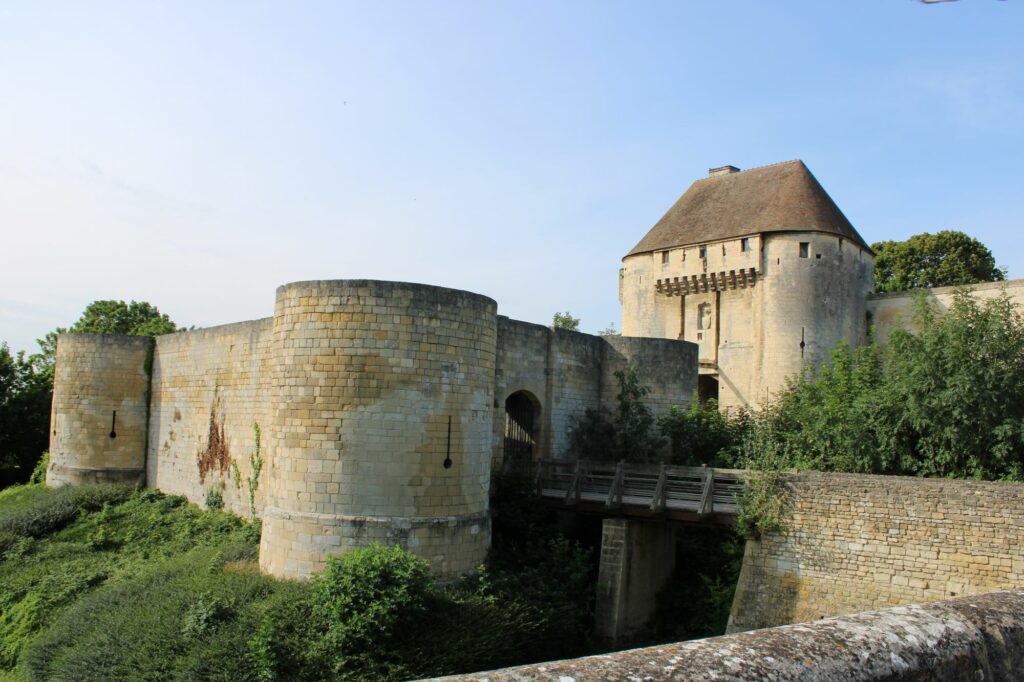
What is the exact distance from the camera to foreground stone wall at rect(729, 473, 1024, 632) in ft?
33.4

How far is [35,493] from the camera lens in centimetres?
2053

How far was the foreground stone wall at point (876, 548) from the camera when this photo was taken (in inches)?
401

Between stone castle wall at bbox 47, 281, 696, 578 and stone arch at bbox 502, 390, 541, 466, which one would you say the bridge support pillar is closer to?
stone castle wall at bbox 47, 281, 696, 578

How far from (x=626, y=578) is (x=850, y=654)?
35.7ft

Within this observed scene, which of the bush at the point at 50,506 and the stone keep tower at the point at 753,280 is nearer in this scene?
the bush at the point at 50,506

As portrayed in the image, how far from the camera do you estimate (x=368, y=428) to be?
11.3 metres

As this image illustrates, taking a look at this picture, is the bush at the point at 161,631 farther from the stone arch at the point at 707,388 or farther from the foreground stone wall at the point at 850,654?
the stone arch at the point at 707,388

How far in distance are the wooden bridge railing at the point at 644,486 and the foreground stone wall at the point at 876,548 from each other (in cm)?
99

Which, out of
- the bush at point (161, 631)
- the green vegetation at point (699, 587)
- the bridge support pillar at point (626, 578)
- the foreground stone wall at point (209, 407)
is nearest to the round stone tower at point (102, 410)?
the foreground stone wall at point (209, 407)

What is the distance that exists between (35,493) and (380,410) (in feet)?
46.0

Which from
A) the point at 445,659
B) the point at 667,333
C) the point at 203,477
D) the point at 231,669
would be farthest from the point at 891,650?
the point at 667,333

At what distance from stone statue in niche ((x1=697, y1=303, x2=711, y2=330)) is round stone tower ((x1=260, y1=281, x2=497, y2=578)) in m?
16.9

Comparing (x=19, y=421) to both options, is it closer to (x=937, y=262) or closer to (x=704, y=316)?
(x=704, y=316)

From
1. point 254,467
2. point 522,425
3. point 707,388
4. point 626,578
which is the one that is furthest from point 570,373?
point 707,388
